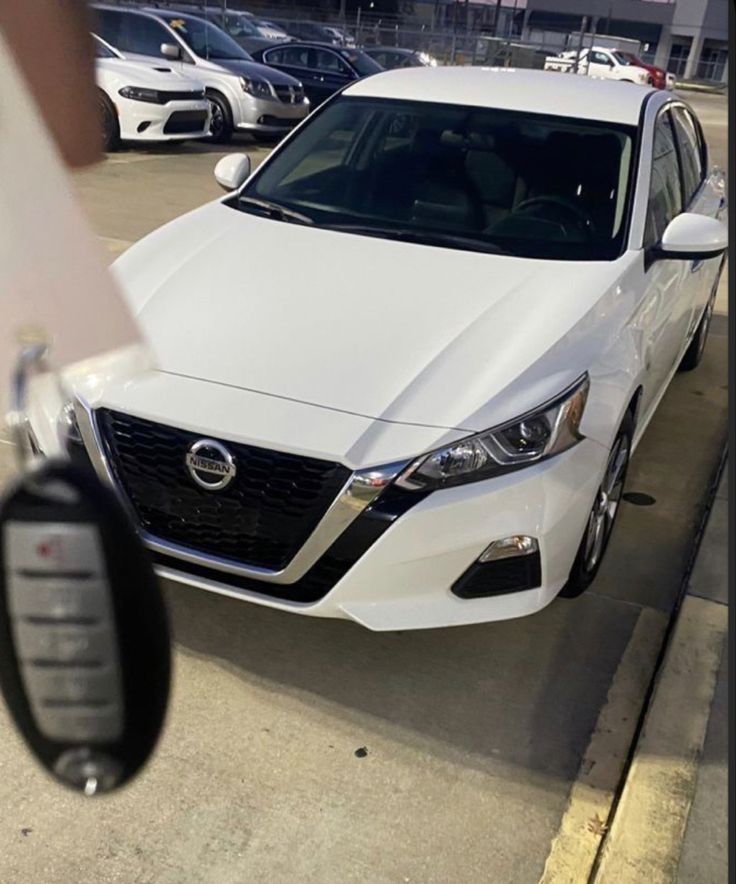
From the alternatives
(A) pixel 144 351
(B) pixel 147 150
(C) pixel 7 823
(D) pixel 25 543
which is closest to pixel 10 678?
(D) pixel 25 543

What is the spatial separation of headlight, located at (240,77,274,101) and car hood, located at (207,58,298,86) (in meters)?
0.12

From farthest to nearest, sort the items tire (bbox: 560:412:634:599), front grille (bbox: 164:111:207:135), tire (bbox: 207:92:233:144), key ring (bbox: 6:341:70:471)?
tire (bbox: 207:92:233:144) → front grille (bbox: 164:111:207:135) → tire (bbox: 560:412:634:599) → key ring (bbox: 6:341:70:471)

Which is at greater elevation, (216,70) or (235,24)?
(216,70)

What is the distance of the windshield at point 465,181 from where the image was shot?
3.86 meters

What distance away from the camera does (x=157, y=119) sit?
11.9m

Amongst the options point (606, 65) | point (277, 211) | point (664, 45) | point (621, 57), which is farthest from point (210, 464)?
point (664, 45)

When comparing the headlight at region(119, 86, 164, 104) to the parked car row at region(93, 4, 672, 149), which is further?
the parked car row at region(93, 4, 672, 149)

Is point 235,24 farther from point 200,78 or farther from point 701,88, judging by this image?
point 701,88

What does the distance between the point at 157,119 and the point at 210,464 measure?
403 inches

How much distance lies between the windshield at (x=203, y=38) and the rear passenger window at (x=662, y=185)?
35.1 ft

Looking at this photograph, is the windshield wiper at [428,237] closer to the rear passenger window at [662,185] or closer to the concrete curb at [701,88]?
the rear passenger window at [662,185]

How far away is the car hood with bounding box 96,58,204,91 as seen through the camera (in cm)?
1180

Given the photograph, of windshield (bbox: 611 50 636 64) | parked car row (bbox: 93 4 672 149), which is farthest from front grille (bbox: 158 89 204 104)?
windshield (bbox: 611 50 636 64)

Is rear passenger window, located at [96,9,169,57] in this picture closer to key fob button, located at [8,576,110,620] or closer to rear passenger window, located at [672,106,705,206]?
rear passenger window, located at [672,106,705,206]
